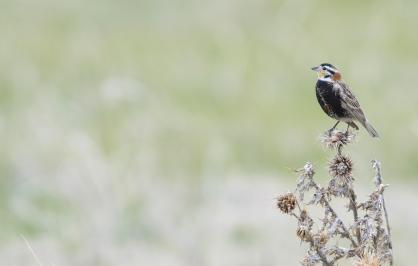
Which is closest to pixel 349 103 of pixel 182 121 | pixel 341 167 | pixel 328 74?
pixel 328 74

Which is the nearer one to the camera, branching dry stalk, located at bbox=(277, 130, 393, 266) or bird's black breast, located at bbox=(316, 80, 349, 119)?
branching dry stalk, located at bbox=(277, 130, 393, 266)

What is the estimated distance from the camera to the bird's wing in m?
7.53

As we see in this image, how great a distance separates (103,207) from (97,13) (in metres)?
5.57

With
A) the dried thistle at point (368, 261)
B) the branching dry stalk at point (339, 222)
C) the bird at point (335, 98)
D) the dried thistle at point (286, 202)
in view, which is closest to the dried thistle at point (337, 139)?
the branching dry stalk at point (339, 222)

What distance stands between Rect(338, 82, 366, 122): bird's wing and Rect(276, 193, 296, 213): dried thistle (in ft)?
4.73

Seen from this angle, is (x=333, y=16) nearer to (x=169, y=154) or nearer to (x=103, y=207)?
(x=169, y=154)

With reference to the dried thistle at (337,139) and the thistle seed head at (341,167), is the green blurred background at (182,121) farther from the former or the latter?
the thistle seed head at (341,167)

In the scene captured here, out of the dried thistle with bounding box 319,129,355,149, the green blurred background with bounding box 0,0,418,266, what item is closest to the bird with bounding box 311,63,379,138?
the dried thistle with bounding box 319,129,355,149

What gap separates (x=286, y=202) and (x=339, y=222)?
0.84ft

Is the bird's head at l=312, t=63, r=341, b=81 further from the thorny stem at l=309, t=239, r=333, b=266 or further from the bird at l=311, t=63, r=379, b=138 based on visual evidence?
the thorny stem at l=309, t=239, r=333, b=266

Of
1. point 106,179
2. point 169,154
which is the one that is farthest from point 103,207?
point 169,154

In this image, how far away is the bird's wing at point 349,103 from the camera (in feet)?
24.7

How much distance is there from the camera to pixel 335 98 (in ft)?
24.6

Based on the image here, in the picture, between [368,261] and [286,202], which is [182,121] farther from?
[368,261]
